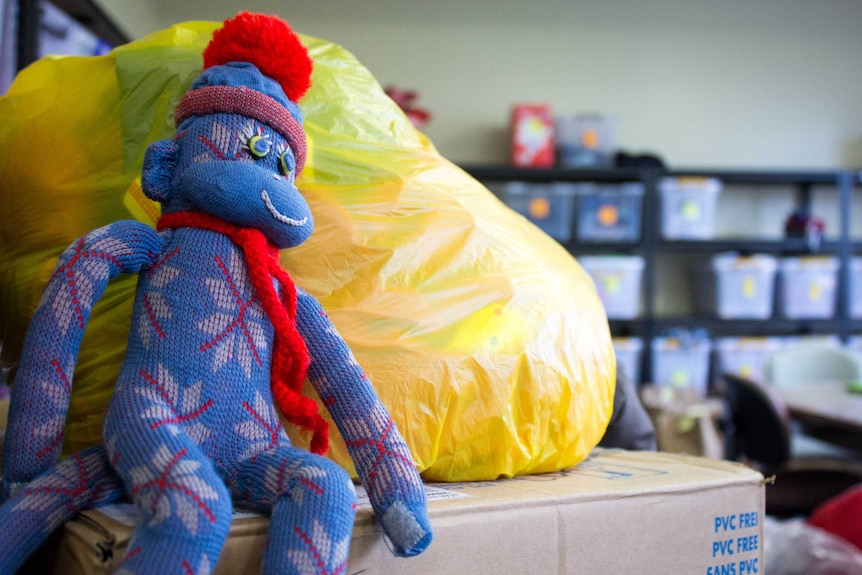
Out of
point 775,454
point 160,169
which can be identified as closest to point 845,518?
point 775,454

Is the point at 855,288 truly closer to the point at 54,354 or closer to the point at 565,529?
the point at 565,529

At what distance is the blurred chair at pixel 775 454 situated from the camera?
2.27 metres

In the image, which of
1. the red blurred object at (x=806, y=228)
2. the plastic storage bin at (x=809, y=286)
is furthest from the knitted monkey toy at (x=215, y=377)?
the red blurred object at (x=806, y=228)

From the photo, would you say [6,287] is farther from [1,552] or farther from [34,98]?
[1,552]

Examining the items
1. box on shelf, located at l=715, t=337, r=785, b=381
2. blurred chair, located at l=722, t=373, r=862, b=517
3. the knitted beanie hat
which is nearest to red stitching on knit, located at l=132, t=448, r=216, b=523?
the knitted beanie hat

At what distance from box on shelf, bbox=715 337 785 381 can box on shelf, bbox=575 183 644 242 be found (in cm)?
68

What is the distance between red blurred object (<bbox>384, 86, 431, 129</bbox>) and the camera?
11.5ft

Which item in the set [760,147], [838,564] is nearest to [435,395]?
[838,564]

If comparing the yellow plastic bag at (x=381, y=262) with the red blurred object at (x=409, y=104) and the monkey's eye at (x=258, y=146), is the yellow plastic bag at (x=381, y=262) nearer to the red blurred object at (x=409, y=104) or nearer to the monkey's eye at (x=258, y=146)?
the monkey's eye at (x=258, y=146)

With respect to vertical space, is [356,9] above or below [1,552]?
above

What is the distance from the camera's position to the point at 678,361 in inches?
138

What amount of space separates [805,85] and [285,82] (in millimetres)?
3976

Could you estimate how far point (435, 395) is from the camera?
78 cm

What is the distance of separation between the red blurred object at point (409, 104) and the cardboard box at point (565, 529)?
280cm
